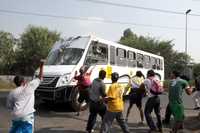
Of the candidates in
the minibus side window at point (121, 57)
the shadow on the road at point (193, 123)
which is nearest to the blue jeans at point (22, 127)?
the shadow on the road at point (193, 123)

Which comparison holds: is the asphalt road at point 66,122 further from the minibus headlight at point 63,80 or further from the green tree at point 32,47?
the green tree at point 32,47

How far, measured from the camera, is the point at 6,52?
5956 cm

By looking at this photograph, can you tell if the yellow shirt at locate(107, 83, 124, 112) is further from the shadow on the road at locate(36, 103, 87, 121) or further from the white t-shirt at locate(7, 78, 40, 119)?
the shadow on the road at locate(36, 103, 87, 121)

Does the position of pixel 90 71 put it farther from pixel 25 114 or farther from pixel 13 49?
pixel 13 49

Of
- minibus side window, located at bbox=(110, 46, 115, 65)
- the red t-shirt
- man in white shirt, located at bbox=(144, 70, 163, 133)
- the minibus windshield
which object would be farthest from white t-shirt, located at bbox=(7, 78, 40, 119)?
minibus side window, located at bbox=(110, 46, 115, 65)

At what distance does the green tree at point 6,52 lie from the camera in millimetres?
59531

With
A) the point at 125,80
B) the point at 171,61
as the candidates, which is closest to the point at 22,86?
the point at 125,80

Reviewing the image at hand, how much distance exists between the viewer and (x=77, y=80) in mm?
16141

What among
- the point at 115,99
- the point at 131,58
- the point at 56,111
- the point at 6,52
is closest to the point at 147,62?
the point at 131,58

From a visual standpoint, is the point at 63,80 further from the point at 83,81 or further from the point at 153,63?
the point at 153,63

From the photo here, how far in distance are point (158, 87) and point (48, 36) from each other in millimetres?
54604

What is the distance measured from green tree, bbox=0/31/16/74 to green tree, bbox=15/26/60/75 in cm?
135

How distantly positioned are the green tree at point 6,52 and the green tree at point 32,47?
4.43 ft

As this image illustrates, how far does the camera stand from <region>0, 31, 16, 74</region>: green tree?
59.5 meters
